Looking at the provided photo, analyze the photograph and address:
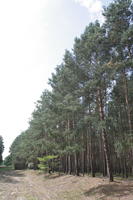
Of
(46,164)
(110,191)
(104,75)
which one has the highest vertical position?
(104,75)

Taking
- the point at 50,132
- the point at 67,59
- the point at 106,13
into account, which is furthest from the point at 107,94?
the point at 50,132

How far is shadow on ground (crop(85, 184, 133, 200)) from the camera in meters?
8.78

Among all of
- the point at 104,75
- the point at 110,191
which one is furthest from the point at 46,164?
the point at 104,75

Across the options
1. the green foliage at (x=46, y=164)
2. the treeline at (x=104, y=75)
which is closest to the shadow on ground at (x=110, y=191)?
the treeline at (x=104, y=75)

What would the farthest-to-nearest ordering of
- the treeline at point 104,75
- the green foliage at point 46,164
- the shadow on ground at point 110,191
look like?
the green foliage at point 46,164, the treeline at point 104,75, the shadow on ground at point 110,191

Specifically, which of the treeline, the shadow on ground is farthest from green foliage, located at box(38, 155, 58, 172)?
the shadow on ground

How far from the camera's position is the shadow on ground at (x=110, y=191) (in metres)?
8.78

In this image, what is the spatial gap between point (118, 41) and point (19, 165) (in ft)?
140

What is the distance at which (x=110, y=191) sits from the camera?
9.38 meters

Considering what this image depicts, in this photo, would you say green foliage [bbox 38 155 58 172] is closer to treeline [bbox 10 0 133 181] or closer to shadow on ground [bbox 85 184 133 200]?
treeline [bbox 10 0 133 181]

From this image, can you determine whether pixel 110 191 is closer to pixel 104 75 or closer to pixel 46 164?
pixel 104 75

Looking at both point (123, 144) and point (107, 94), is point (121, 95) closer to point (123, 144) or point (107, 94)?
point (107, 94)

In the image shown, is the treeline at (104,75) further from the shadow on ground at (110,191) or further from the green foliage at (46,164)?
the green foliage at (46,164)

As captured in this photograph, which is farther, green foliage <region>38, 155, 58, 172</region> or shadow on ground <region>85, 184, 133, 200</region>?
green foliage <region>38, 155, 58, 172</region>
